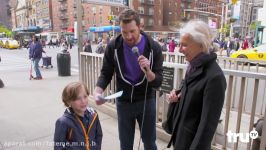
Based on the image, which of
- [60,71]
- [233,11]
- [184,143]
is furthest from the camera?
[233,11]

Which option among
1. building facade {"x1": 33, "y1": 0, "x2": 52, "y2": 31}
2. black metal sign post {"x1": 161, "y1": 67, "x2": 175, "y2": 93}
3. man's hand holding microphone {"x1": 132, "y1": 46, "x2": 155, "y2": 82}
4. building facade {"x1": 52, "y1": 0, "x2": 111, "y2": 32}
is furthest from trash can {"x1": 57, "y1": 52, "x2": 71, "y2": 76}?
building facade {"x1": 33, "y1": 0, "x2": 52, "y2": 31}

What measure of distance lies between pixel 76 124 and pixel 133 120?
0.67 metres

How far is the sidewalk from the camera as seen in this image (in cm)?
378

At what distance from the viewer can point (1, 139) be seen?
3893 mm

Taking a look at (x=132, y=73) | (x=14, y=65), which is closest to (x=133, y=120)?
(x=132, y=73)

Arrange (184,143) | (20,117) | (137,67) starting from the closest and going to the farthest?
(184,143) < (137,67) < (20,117)

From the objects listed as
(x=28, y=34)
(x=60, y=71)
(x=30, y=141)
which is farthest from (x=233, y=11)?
(x=28, y=34)

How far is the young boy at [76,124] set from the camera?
2096mm

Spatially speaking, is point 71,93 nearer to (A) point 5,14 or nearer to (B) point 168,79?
(B) point 168,79

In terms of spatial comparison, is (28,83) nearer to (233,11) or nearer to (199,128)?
(199,128)

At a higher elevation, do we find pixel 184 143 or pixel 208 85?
pixel 208 85

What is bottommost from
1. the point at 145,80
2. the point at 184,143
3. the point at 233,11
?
the point at 184,143

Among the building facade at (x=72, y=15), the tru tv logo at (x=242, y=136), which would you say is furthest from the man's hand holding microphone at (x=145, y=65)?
the building facade at (x=72, y=15)

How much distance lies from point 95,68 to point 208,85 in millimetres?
3842
